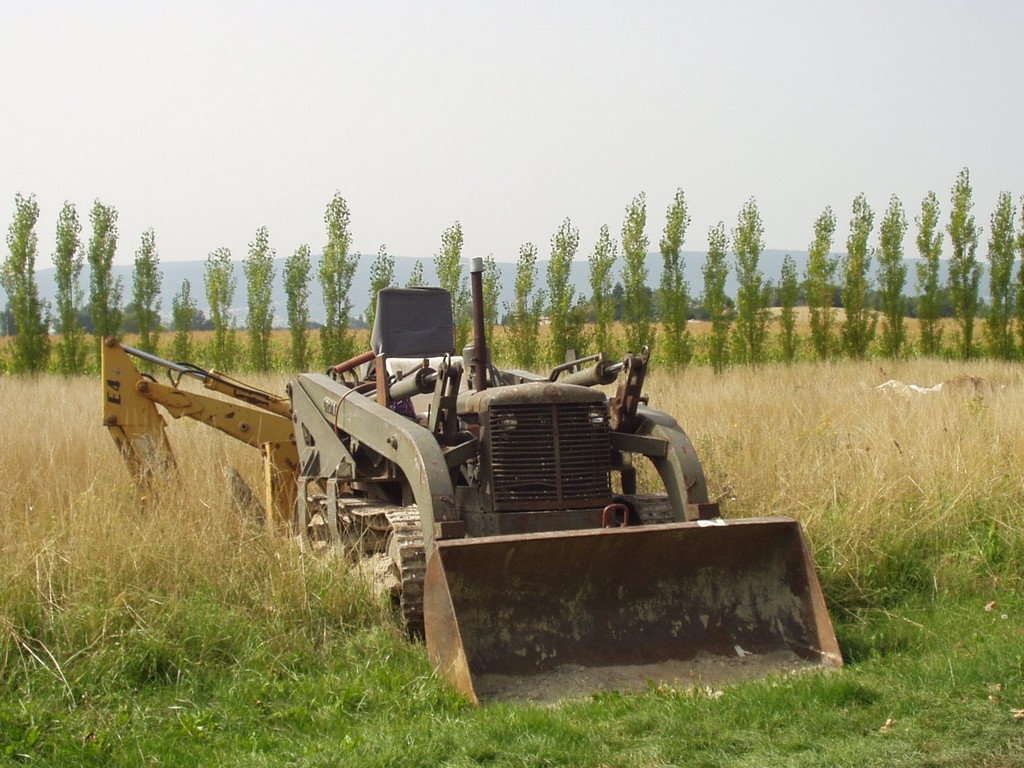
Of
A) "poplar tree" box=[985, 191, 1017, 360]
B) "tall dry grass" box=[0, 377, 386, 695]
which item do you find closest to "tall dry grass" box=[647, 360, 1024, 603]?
"tall dry grass" box=[0, 377, 386, 695]

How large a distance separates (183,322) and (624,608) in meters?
29.0

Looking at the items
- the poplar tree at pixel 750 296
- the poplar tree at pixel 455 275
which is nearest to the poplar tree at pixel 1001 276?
the poplar tree at pixel 750 296

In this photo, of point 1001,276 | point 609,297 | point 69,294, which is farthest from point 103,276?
point 1001,276

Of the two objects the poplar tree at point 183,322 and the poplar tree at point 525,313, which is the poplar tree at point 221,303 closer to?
the poplar tree at point 183,322

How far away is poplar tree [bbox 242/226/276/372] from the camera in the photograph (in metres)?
29.8

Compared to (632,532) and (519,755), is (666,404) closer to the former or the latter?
(632,532)

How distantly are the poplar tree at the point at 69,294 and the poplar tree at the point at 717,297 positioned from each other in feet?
52.7

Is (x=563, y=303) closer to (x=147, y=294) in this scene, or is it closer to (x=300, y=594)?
(x=147, y=294)

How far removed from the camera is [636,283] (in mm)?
29953

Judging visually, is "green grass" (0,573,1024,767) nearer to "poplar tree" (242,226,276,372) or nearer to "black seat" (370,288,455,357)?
"black seat" (370,288,455,357)

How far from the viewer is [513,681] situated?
5805 mm

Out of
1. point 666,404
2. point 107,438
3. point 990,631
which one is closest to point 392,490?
point 990,631

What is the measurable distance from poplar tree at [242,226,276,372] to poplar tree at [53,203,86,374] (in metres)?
4.18

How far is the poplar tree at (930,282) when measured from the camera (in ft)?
110
